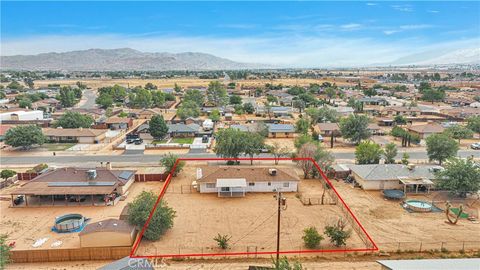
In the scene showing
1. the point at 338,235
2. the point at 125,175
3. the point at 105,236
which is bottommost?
the point at 338,235

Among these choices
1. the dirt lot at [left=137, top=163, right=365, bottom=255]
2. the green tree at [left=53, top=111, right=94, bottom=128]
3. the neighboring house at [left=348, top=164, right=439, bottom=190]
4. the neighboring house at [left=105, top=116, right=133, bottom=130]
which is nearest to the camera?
the dirt lot at [left=137, top=163, right=365, bottom=255]

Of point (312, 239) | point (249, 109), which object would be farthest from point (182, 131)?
point (312, 239)

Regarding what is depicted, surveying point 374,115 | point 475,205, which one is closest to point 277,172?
point 475,205

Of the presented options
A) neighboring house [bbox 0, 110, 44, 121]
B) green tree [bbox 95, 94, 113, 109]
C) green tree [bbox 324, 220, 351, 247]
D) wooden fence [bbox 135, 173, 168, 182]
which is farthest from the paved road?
green tree [bbox 95, 94, 113, 109]

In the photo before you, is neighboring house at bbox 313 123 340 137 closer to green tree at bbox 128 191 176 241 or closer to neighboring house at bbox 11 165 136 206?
neighboring house at bbox 11 165 136 206

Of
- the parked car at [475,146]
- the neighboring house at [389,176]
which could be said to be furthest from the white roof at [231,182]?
the parked car at [475,146]

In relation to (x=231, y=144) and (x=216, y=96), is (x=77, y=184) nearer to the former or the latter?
(x=231, y=144)
